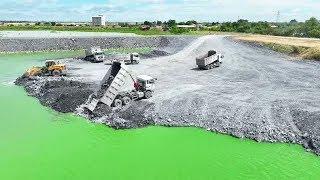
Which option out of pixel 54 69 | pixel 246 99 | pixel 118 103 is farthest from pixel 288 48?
pixel 118 103

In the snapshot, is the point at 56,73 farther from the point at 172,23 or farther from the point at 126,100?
the point at 172,23

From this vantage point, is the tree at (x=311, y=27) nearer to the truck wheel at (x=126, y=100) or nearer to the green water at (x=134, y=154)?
the truck wheel at (x=126, y=100)

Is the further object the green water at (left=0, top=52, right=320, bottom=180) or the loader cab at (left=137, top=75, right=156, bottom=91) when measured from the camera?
the loader cab at (left=137, top=75, right=156, bottom=91)

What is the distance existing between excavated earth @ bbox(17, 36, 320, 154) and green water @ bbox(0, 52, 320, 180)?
148cm

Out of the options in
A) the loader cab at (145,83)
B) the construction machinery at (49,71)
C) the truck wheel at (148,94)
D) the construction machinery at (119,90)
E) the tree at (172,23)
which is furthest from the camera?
the tree at (172,23)

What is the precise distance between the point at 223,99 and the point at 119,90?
9.28 metres

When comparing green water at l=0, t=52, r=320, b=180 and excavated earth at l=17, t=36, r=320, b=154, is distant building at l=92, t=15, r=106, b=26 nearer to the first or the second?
excavated earth at l=17, t=36, r=320, b=154

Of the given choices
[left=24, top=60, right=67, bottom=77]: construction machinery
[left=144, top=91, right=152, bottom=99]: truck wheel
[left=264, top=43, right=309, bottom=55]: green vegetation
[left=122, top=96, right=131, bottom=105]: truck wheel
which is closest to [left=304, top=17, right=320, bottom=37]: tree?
[left=264, top=43, right=309, bottom=55]: green vegetation

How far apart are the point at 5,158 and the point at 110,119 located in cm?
932

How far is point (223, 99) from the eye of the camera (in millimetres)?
35750

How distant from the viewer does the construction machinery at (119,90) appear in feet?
111

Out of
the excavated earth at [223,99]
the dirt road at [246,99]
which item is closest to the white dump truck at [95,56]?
the excavated earth at [223,99]

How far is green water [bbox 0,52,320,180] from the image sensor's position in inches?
889

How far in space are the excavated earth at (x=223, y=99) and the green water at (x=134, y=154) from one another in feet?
4.86
